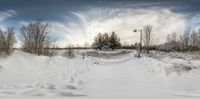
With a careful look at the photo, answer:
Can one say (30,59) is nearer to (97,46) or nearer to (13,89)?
(13,89)

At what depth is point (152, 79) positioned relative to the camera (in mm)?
10516

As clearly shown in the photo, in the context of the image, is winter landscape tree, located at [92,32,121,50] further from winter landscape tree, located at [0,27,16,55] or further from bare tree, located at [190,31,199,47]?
winter landscape tree, located at [0,27,16,55]

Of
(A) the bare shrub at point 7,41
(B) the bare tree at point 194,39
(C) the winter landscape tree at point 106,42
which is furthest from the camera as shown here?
(C) the winter landscape tree at point 106,42

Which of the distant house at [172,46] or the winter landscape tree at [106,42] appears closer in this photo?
the distant house at [172,46]

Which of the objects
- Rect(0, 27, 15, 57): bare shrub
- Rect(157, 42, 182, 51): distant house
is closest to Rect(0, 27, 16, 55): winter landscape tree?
Rect(0, 27, 15, 57): bare shrub

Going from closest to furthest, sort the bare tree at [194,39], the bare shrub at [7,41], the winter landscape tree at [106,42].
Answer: the bare shrub at [7,41] → the bare tree at [194,39] → the winter landscape tree at [106,42]

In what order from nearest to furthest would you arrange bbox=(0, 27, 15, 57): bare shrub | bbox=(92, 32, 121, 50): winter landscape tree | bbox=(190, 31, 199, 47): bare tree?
1. bbox=(0, 27, 15, 57): bare shrub
2. bbox=(190, 31, 199, 47): bare tree
3. bbox=(92, 32, 121, 50): winter landscape tree

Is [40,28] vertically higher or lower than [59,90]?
higher

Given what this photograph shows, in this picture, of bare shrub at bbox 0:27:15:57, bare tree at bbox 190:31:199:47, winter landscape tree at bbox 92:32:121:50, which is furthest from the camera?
winter landscape tree at bbox 92:32:121:50

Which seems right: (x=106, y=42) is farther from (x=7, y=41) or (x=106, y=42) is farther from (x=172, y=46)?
(x=7, y=41)

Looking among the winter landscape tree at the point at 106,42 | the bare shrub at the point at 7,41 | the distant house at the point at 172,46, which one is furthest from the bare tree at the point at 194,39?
the bare shrub at the point at 7,41

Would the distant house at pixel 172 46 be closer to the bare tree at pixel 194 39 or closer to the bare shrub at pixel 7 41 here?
the bare tree at pixel 194 39

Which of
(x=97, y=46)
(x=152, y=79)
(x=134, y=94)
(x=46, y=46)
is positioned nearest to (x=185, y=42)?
(x=97, y=46)

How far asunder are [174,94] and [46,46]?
46.2ft
